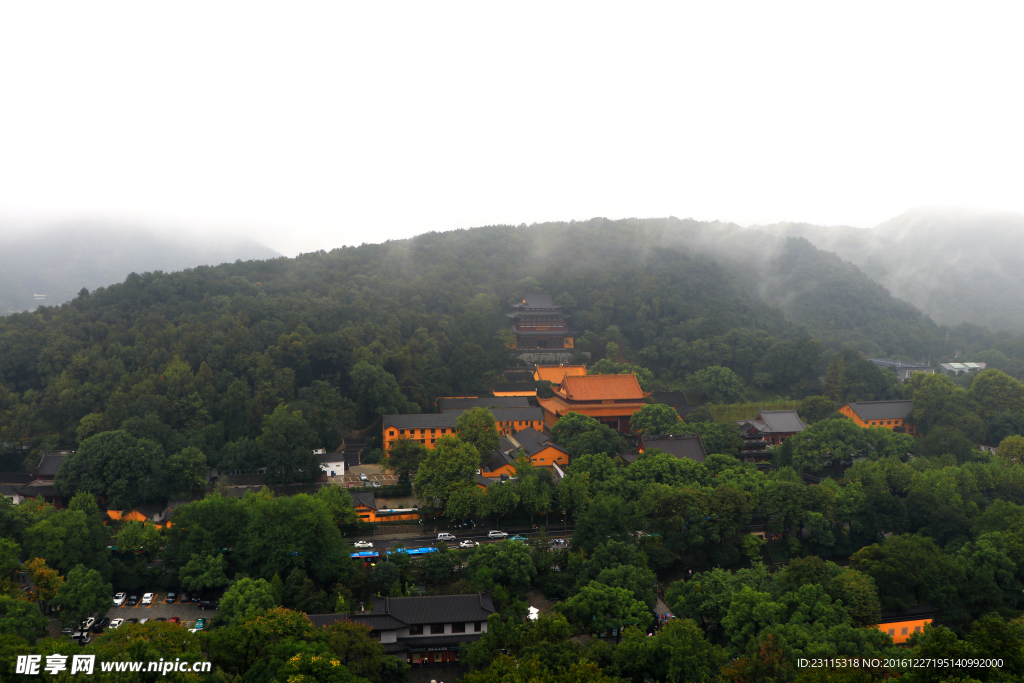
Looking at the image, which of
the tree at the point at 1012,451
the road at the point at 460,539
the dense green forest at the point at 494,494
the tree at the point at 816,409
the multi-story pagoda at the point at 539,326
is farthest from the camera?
the multi-story pagoda at the point at 539,326

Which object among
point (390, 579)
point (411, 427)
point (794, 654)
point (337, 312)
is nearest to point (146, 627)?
point (390, 579)

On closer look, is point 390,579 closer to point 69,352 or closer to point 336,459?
point 336,459

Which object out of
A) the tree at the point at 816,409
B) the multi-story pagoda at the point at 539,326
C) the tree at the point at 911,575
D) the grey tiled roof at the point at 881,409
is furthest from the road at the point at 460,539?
the multi-story pagoda at the point at 539,326

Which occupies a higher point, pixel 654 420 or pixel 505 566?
pixel 654 420

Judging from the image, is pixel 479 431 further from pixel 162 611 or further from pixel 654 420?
pixel 162 611

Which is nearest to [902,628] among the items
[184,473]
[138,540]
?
[138,540]

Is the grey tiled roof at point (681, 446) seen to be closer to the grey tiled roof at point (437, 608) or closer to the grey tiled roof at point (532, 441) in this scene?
the grey tiled roof at point (532, 441)
